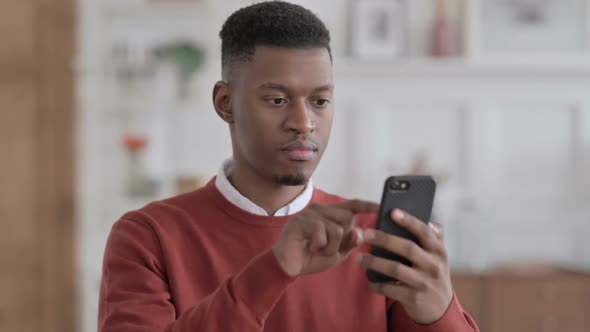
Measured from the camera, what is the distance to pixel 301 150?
1162 millimetres

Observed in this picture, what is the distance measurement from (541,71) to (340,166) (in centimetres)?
109

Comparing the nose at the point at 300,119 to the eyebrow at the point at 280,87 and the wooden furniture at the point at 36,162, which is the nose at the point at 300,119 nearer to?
the eyebrow at the point at 280,87

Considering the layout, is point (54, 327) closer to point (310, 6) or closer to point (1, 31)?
point (1, 31)

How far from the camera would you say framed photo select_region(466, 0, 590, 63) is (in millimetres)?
3701

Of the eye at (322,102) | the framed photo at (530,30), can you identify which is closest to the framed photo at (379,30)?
the framed photo at (530,30)

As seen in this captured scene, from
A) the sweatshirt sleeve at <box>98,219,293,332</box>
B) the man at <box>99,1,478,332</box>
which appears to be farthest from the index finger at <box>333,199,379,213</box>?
the sweatshirt sleeve at <box>98,219,293,332</box>

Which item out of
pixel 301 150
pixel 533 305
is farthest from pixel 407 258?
pixel 533 305

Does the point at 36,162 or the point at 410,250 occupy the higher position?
the point at 410,250

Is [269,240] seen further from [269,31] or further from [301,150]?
[269,31]

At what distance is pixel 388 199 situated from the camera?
1.03 meters

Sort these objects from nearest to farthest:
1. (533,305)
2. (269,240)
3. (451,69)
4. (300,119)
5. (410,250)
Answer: (410,250), (300,119), (269,240), (533,305), (451,69)

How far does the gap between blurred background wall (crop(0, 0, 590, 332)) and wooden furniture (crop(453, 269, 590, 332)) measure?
368 mm

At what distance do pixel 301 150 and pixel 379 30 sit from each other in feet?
8.69

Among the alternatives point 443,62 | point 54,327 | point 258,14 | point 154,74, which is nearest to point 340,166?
point 443,62
